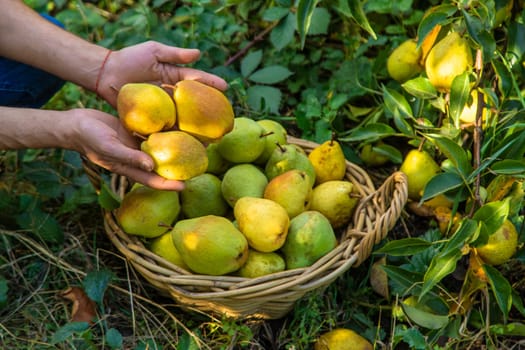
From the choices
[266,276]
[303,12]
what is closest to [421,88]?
[303,12]

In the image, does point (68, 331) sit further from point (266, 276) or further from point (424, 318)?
point (424, 318)

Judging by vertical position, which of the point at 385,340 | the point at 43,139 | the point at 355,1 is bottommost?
the point at 385,340

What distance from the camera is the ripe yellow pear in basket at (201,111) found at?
4.90 ft

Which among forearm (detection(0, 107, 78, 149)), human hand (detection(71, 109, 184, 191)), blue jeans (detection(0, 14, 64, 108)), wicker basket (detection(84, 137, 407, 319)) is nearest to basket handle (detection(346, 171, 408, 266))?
wicker basket (detection(84, 137, 407, 319))

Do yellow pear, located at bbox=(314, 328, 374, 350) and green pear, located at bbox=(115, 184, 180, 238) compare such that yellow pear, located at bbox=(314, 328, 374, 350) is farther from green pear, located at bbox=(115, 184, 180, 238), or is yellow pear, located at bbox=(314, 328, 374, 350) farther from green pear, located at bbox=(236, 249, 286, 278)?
green pear, located at bbox=(115, 184, 180, 238)

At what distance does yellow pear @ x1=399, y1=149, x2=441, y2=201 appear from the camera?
1.80 metres

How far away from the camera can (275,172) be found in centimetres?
168

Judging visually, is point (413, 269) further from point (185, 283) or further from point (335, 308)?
point (185, 283)

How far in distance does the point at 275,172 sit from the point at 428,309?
53cm

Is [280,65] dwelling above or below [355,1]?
below

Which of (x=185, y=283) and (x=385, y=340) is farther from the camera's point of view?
(x=385, y=340)

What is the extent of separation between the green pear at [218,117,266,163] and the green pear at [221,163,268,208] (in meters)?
0.03

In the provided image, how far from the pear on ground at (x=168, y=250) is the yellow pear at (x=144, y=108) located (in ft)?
0.88

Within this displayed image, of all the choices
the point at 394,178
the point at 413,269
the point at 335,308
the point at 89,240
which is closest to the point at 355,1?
the point at 394,178
